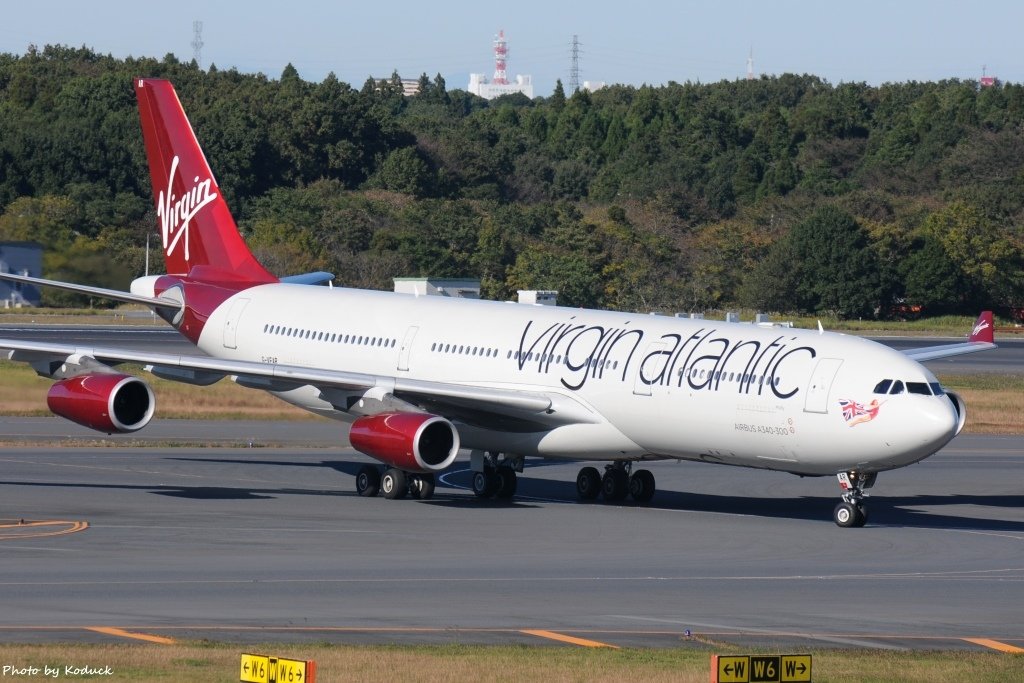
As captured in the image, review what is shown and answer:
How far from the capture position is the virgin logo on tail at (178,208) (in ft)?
142

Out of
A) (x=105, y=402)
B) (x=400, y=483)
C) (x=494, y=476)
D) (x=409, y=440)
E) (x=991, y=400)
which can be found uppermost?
(x=105, y=402)

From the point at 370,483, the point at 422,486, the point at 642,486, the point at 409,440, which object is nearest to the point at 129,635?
the point at 409,440

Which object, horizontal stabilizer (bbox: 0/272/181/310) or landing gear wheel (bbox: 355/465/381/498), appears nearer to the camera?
landing gear wheel (bbox: 355/465/381/498)

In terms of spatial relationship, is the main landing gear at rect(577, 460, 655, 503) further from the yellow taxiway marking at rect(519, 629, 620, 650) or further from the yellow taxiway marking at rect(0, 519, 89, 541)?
the yellow taxiway marking at rect(519, 629, 620, 650)

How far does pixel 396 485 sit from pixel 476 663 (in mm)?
17735

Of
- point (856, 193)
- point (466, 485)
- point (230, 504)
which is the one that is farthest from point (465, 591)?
point (856, 193)

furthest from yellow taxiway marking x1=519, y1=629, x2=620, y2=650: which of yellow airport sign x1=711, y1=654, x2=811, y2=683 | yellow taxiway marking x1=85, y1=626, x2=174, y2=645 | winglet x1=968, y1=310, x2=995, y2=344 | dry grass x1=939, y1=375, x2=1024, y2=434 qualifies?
dry grass x1=939, y1=375, x2=1024, y2=434

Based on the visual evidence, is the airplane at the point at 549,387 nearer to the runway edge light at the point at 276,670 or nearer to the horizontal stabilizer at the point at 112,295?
the horizontal stabilizer at the point at 112,295

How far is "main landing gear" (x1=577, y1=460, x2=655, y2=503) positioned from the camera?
3597 cm

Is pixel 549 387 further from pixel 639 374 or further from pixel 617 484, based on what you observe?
pixel 617 484

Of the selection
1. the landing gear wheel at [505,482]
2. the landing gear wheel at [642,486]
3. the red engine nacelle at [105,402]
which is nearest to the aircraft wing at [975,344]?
the landing gear wheel at [642,486]

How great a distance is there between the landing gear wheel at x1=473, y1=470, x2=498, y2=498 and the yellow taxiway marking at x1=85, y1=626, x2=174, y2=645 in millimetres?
17117

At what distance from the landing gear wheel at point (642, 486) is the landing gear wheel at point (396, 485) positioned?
17.2 ft

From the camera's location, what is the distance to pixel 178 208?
143 ft
